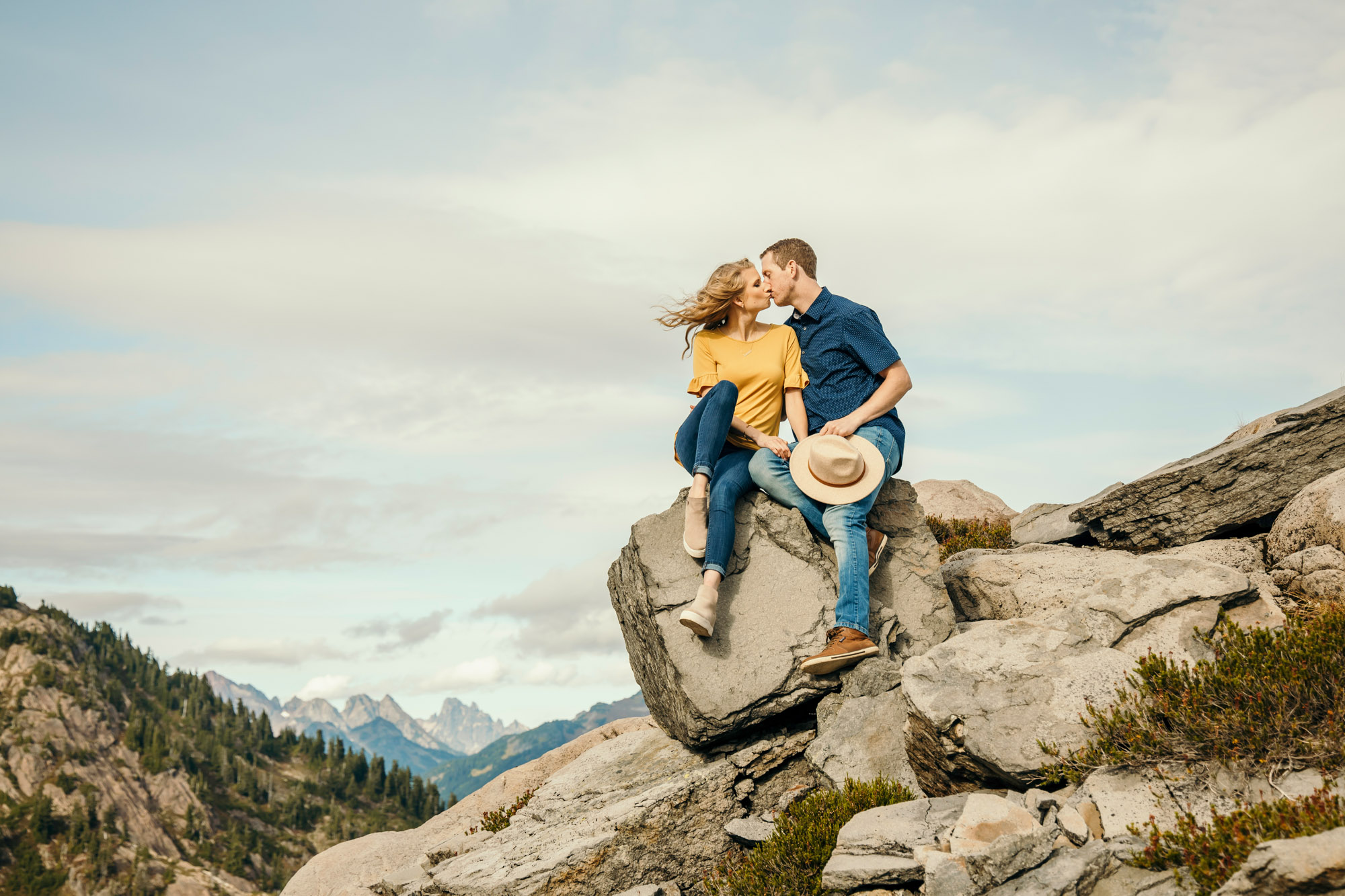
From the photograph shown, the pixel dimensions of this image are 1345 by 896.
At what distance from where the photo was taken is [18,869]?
531 feet

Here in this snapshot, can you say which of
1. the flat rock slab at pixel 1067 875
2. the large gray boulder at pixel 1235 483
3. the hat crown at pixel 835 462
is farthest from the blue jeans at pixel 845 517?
the large gray boulder at pixel 1235 483

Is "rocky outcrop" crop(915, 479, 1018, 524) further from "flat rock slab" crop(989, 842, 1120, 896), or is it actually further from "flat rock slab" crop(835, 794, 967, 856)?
"flat rock slab" crop(989, 842, 1120, 896)

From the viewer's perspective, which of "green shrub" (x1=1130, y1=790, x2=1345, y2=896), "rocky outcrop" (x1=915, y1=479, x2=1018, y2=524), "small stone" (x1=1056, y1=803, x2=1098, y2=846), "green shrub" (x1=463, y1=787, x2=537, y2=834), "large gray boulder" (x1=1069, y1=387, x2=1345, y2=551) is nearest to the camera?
"green shrub" (x1=1130, y1=790, x2=1345, y2=896)

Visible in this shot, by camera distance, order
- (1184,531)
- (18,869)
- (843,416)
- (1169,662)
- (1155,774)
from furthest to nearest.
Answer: (18,869), (1184,531), (843,416), (1169,662), (1155,774)

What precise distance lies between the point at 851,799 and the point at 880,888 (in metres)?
1.46

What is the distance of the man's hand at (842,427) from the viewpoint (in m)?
9.80

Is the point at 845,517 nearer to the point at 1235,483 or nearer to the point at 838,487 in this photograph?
the point at 838,487

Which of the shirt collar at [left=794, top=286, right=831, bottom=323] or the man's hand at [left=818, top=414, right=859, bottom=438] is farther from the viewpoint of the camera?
the shirt collar at [left=794, top=286, right=831, bottom=323]

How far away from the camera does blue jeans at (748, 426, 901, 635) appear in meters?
9.09

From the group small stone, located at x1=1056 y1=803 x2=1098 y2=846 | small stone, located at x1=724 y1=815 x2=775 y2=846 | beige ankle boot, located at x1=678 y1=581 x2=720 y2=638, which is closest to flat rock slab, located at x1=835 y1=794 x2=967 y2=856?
small stone, located at x1=1056 y1=803 x2=1098 y2=846

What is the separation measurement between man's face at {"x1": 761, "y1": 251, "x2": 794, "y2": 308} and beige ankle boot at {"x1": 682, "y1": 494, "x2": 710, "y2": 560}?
8.86 ft

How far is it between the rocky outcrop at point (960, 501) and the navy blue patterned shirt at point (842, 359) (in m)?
7.98

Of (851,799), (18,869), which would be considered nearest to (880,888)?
(851,799)

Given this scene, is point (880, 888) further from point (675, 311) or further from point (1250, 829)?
point (675, 311)
